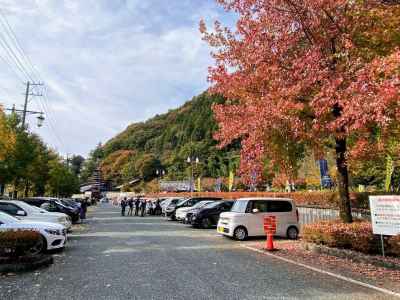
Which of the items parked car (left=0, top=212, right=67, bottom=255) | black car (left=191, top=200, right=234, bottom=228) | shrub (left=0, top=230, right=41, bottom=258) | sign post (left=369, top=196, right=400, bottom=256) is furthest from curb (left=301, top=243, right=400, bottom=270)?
black car (left=191, top=200, right=234, bottom=228)

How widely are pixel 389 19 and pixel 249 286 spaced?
23.0ft

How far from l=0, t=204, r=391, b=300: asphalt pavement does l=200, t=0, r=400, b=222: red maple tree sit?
329cm

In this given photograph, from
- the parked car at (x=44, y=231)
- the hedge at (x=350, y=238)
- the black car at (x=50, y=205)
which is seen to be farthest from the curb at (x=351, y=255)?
the black car at (x=50, y=205)

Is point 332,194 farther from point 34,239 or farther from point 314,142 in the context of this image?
point 34,239

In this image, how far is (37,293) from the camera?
580 cm

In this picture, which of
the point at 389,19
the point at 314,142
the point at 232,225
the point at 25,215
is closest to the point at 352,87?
the point at 389,19

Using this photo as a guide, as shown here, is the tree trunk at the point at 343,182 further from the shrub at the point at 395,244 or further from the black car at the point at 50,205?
the black car at the point at 50,205

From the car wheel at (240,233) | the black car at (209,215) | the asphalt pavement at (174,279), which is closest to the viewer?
the asphalt pavement at (174,279)

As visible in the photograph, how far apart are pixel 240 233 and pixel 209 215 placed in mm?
5284

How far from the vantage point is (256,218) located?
13.8m

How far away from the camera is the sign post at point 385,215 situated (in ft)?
26.7

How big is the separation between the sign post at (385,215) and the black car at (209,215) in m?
10.6

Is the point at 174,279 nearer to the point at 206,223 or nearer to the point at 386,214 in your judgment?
the point at 386,214

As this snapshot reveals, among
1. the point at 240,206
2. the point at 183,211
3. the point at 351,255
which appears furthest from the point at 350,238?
the point at 183,211
